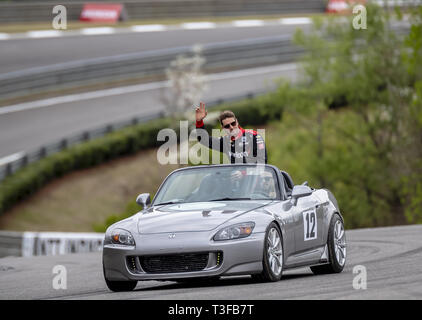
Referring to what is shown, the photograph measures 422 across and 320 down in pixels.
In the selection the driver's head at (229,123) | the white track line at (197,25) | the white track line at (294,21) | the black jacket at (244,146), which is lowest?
the black jacket at (244,146)

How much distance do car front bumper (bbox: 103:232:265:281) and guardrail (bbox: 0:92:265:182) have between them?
2775 centimetres

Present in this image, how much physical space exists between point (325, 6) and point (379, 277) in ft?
193

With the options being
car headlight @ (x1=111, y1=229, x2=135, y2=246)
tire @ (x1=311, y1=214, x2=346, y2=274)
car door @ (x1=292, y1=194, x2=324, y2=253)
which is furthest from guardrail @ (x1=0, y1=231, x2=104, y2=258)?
car headlight @ (x1=111, y1=229, x2=135, y2=246)

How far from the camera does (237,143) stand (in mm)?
11906

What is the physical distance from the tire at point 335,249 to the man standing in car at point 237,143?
127 cm

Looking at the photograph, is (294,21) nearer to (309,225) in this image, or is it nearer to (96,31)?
(96,31)

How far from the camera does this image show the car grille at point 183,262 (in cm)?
989

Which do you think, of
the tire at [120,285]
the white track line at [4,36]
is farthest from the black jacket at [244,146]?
the white track line at [4,36]

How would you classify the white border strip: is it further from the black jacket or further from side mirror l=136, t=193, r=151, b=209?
side mirror l=136, t=193, r=151, b=209

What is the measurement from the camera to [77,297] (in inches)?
394

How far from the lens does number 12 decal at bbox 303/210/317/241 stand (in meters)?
11.3

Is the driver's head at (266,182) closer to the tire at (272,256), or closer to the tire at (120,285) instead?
the tire at (272,256)
